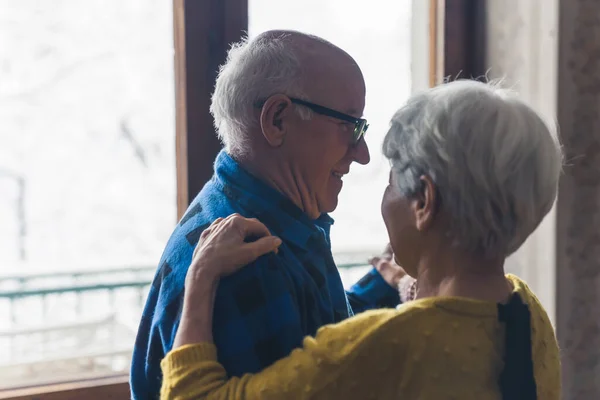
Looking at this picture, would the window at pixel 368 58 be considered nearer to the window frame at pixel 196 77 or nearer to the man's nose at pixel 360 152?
the window frame at pixel 196 77

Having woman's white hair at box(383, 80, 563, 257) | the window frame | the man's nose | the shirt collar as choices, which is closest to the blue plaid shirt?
the shirt collar

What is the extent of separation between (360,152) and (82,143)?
0.81 meters

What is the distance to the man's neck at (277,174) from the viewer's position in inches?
41.9

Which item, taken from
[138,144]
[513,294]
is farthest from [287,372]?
[138,144]

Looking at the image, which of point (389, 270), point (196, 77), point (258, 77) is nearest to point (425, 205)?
point (258, 77)

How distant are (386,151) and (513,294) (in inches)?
11.2

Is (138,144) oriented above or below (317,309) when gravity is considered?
above

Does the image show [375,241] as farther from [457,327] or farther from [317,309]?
[457,327]

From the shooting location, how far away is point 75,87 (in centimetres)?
157

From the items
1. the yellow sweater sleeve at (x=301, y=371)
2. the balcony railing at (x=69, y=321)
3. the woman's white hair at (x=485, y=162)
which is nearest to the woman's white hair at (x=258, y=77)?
the woman's white hair at (x=485, y=162)

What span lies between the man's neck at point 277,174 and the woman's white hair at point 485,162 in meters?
0.25

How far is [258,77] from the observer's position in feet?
3.40

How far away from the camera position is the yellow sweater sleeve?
81cm

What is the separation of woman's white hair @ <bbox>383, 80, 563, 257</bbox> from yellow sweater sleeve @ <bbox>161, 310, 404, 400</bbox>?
0.59 ft
